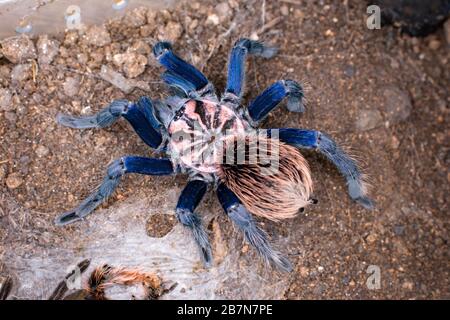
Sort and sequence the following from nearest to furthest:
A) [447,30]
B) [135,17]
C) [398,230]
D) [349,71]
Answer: [398,230] → [135,17] → [349,71] → [447,30]

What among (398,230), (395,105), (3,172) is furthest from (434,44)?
(3,172)

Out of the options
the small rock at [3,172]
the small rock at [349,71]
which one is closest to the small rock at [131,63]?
the small rock at [3,172]

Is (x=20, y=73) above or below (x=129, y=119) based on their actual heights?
above

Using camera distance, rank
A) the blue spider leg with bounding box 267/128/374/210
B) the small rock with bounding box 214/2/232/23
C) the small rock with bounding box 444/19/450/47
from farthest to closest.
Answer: the small rock with bounding box 444/19/450/47
the small rock with bounding box 214/2/232/23
the blue spider leg with bounding box 267/128/374/210

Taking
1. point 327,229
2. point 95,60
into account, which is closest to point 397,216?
point 327,229

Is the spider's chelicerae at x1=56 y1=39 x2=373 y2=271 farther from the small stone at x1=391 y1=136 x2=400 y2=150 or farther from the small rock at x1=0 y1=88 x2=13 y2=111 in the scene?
the small stone at x1=391 y1=136 x2=400 y2=150

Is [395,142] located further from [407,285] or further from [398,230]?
[407,285]

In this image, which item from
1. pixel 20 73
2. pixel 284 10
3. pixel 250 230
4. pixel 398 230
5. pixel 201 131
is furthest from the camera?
pixel 284 10

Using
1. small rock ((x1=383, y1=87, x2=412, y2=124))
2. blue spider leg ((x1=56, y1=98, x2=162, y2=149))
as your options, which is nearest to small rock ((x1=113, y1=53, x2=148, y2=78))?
blue spider leg ((x1=56, y1=98, x2=162, y2=149))
